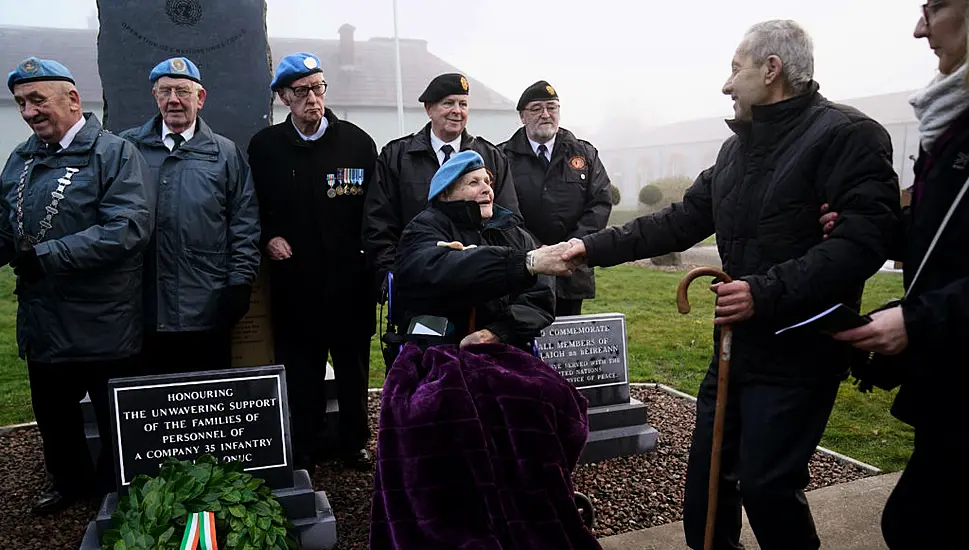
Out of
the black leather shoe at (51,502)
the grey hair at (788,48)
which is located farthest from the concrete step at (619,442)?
the black leather shoe at (51,502)

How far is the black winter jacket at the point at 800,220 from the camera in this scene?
8.34ft

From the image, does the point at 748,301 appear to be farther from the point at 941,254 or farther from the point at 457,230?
the point at 457,230

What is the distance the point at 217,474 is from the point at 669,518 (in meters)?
2.33

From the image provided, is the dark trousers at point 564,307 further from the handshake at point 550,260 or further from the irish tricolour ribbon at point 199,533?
the irish tricolour ribbon at point 199,533

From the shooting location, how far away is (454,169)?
126 inches

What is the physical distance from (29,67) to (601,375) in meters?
3.71

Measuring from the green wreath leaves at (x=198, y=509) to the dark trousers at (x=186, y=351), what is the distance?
3.07ft

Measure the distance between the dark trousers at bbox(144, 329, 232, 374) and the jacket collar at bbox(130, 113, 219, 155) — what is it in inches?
40.3

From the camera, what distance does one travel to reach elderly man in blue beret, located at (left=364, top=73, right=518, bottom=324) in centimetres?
441

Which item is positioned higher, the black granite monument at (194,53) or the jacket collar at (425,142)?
the black granite monument at (194,53)

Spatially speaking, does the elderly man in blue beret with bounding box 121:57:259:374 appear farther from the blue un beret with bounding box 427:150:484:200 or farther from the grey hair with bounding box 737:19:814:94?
the grey hair with bounding box 737:19:814:94

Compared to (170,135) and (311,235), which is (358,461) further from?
(170,135)

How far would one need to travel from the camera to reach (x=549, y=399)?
2902 millimetres

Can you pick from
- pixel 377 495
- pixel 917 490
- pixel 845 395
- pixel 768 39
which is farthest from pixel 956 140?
pixel 845 395
